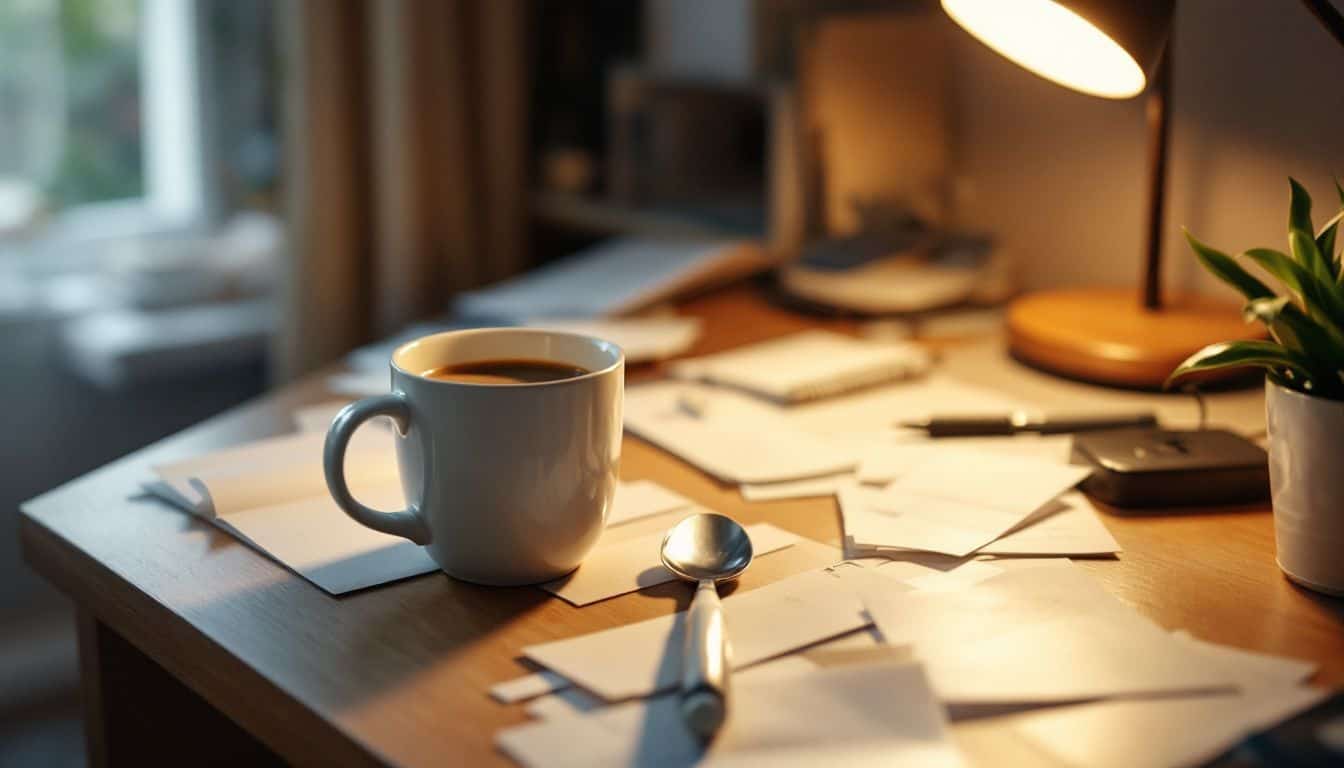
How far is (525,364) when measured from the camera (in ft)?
2.41

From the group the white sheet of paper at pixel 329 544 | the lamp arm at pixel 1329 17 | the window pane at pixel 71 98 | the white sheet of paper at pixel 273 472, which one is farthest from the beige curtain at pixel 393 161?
the lamp arm at pixel 1329 17

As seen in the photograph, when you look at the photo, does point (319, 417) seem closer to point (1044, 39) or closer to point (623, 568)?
point (623, 568)

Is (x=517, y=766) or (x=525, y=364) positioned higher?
(x=525, y=364)

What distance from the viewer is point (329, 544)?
0.74 meters

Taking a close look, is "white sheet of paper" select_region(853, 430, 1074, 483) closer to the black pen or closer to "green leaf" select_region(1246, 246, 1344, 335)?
the black pen

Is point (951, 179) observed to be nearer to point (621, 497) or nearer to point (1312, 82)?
point (1312, 82)

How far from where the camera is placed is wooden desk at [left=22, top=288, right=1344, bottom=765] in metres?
0.57

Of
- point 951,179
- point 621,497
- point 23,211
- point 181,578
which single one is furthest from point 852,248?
point 23,211

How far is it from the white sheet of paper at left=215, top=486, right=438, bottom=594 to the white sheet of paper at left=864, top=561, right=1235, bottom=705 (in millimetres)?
260

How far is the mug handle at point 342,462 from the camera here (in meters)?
0.65

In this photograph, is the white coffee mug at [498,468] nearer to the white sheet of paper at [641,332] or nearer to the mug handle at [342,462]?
the mug handle at [342,462]

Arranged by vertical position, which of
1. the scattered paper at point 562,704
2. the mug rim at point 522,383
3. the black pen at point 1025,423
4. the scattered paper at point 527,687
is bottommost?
the scattered paper at point 562,704

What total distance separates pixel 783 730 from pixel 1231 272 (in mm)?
374

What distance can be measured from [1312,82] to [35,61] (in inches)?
58.2
